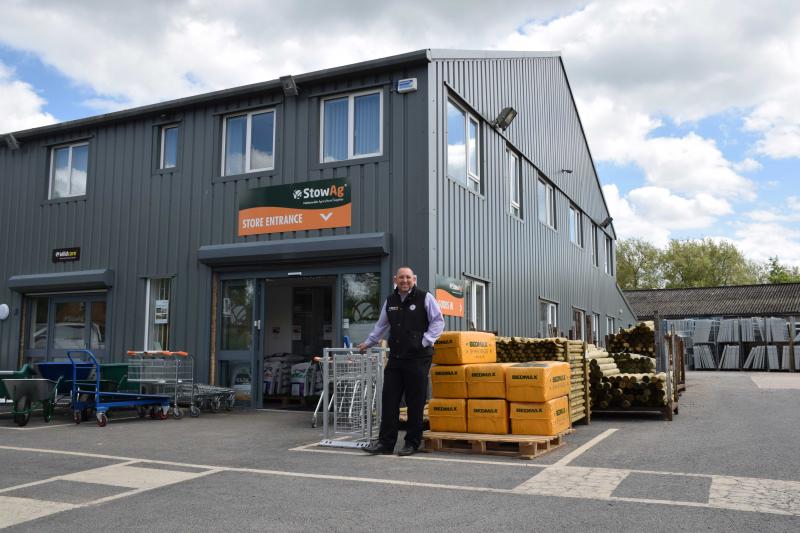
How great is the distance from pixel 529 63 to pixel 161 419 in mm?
12533

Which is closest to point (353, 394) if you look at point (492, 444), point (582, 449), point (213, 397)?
point (492, 444)

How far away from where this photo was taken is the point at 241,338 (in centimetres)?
1294

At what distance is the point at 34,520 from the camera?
492 centimetres

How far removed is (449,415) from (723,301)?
42743 millimetres

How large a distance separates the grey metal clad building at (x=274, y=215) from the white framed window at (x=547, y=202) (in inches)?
33.6

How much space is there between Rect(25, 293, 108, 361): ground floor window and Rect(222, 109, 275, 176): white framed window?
13.2 feet

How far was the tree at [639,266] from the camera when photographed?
64.2 metres

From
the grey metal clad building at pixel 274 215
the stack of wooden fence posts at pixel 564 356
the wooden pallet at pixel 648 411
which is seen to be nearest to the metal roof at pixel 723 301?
the grey metal clad building at pixel 274 215

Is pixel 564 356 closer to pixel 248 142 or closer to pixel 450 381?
pixel 450 381

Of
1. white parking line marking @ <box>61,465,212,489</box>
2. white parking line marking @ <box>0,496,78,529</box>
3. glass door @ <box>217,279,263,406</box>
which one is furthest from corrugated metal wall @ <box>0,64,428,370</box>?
white parking line marking @ <box>0,496,78,529</box>

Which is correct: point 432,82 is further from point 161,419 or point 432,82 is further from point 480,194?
point 161,419

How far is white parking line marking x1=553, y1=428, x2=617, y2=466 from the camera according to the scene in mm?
7094

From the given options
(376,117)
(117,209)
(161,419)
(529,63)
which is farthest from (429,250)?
(529,63)

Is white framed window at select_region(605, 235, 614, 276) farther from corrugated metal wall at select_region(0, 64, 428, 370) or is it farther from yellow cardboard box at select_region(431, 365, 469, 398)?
yellow cardboard box at select_region(431, 365, 469, 398)
